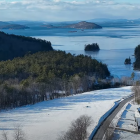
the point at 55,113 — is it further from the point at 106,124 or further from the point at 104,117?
the point at 106,124

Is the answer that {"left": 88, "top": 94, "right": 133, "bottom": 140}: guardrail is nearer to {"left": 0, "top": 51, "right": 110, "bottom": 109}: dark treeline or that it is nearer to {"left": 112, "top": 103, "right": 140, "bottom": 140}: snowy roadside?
{"left": 112, "top": 103, "right": 140, "bottom": 140}: snowy roadside

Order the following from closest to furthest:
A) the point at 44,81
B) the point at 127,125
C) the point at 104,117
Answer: the point at 127,125
the point at 104,117
the point at 44,81

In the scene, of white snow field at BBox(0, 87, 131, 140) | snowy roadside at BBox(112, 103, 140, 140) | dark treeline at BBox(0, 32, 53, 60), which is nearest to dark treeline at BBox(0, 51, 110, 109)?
white snow field at BBox(0, 87, 131, 140)

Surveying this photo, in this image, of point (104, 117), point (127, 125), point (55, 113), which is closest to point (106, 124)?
point (127, 125)

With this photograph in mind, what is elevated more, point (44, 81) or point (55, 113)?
point (44, 81)

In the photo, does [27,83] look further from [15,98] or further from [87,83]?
[87,83]

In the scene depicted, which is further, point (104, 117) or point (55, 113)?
point (55, 113)

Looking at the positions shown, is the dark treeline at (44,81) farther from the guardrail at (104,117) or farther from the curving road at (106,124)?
the curving road at (106,124)
